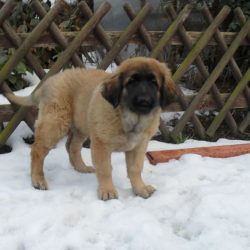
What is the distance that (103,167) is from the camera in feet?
10.6

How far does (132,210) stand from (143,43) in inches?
81.5

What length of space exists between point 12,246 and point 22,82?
2777 millimetres

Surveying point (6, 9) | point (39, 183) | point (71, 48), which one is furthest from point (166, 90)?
point (6, 9)

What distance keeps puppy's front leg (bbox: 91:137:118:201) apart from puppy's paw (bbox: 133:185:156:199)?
0.59ft

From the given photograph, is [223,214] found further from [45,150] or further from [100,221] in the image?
[45,150]

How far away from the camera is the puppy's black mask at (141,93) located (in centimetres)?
295

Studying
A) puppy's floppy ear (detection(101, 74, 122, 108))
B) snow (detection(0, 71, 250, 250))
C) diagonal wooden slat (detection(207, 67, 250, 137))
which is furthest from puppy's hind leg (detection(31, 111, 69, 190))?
diagonal wooden slat (detection(207, 67, 250, 137))

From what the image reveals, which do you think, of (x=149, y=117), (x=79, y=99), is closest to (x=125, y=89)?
(x=149, y=117)

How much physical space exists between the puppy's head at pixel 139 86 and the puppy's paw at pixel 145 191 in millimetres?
606

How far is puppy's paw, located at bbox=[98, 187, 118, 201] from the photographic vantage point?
3.21 m

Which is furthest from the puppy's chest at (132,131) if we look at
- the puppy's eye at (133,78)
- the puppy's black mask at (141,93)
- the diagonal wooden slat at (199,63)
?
the diagonal wooden slat at (199,63)

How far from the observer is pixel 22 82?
5.03m

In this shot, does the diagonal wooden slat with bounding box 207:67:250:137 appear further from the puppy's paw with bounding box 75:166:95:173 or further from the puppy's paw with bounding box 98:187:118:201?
the puppy's paw with bounding box 98:187:118:201

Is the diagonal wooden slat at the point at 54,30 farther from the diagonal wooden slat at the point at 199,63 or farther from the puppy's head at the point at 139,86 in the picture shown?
the puppy's head at the point at 139,86
